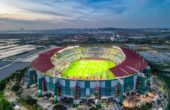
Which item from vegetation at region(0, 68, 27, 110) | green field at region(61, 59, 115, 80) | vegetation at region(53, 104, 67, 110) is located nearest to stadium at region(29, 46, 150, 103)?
green field at region(61, 59, 115, 80)

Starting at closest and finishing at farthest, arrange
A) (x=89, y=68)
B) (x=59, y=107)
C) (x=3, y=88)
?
(x=59, y=107) < (x=3, y=88) < (x=89, y=68)

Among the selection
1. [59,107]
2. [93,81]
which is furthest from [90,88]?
[59,107]

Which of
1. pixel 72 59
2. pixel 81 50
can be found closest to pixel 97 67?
pixel 72 59

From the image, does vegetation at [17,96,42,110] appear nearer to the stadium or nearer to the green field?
the stadium

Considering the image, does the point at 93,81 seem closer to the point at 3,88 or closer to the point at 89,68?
the point at 89,68

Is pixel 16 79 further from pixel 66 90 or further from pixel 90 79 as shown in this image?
pixel 90 79

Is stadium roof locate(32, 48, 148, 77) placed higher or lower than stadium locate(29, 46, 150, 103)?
higher

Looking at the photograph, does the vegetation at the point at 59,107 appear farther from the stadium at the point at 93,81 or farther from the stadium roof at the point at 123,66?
the stadium roof at the point at 123,66

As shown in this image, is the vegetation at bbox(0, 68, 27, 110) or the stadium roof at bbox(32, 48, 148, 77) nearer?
the vegetation at bbox(0, 68, 27, 110)

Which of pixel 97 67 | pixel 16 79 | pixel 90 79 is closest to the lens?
pixel 90 79
